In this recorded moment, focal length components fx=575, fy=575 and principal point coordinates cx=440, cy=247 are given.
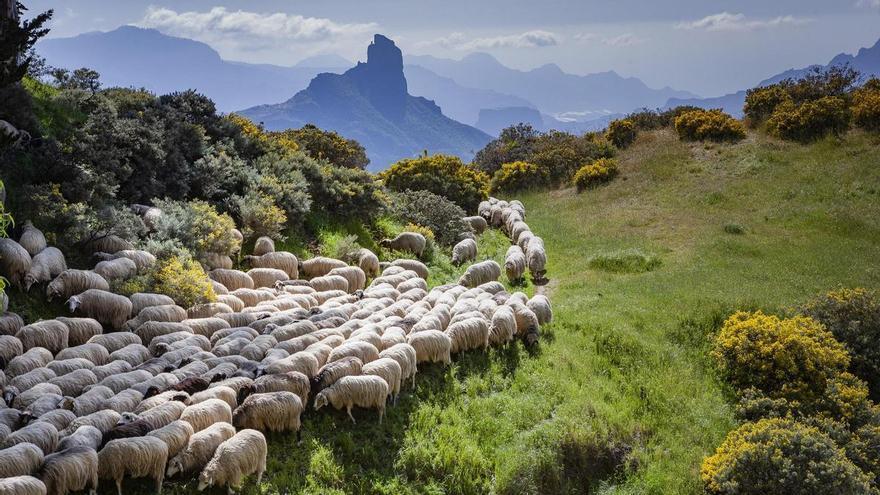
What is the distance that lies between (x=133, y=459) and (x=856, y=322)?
1607 cm

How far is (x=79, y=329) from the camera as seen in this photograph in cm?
1179

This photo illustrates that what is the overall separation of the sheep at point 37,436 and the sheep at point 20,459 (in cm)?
27

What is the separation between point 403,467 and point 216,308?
21.6ft

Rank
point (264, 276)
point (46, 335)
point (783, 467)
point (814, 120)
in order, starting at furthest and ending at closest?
point (814, 120) → point (264, 276) → point (46, 335) → point (783, 467)

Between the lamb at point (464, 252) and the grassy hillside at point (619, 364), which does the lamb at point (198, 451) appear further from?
the lamb at point (464, 252)

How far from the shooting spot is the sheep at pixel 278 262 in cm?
1791

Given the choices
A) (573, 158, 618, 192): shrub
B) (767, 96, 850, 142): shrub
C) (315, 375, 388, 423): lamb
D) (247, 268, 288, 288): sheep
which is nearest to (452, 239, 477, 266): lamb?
(247, 268, 288, 288): sheep

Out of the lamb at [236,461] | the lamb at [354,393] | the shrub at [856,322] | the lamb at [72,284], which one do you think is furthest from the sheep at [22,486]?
the shrub at [856,322]

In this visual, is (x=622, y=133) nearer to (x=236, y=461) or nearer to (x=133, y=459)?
(x=236, y=461)

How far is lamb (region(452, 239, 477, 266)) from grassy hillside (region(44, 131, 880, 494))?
1.26 metres

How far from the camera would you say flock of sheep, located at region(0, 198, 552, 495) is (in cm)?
826

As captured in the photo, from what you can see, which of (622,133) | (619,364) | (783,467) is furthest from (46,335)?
(622,133)

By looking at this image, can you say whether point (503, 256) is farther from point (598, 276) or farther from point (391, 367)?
point (391, 367)

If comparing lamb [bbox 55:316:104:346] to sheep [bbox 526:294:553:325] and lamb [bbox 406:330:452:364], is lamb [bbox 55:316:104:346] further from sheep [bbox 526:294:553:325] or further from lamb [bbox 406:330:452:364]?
sheep [bbox 526:294:553:325]
